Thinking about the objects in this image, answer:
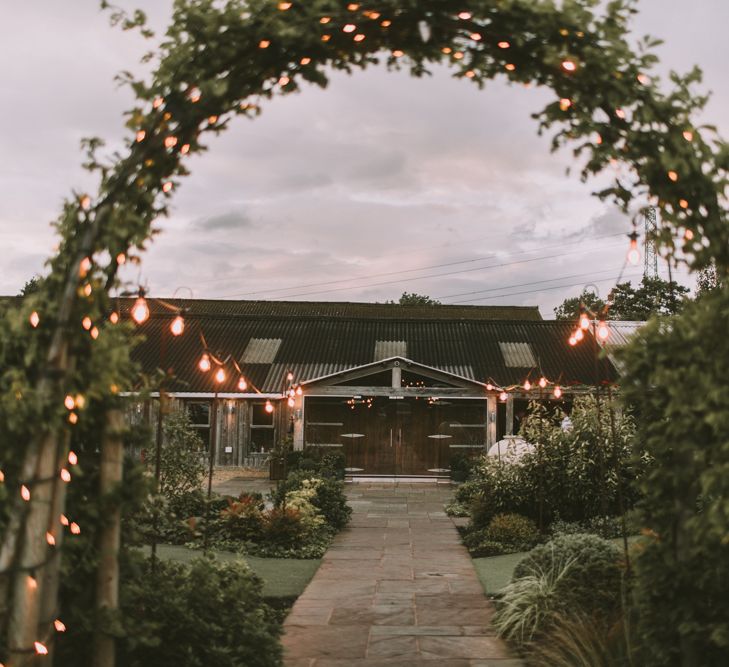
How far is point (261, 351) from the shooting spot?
27.0 m

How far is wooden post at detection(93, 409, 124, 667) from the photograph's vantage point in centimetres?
404

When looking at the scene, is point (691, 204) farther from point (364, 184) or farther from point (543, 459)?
point (364, 184)

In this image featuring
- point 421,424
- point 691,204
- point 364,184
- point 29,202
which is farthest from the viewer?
point 421,424

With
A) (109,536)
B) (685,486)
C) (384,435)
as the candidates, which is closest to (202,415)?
(384,435)

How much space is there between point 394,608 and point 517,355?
64.2 feet

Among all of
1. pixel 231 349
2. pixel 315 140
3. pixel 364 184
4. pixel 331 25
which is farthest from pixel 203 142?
pixel 231 349

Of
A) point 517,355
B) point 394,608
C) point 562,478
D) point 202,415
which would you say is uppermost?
point 517,355

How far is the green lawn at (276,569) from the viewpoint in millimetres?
8268

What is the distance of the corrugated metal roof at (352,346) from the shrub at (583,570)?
1747 cm

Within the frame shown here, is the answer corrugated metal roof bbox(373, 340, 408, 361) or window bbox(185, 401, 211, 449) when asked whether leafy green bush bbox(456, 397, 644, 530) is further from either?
window bbox(185, 401, 211, 449)

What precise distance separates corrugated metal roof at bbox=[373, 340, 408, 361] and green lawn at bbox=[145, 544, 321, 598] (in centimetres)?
1578

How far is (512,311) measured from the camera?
41312mm

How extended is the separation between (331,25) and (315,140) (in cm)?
651

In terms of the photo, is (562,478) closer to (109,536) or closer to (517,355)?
(109,536)
